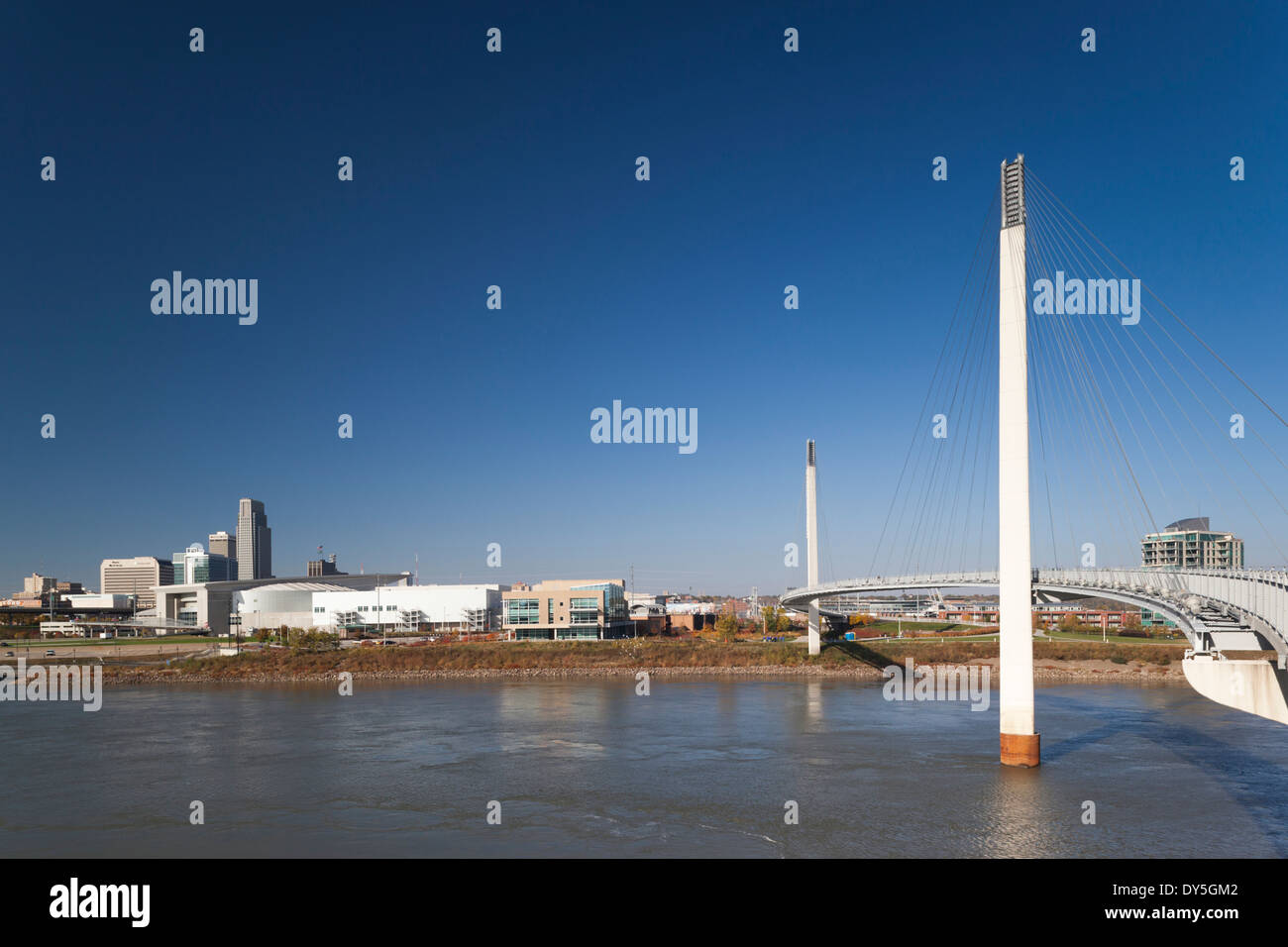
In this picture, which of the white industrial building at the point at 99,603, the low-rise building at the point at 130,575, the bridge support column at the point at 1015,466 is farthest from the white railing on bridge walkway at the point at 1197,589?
the low-rise building at the point at 130,575

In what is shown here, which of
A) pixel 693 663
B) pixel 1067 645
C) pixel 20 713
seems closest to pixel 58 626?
pixel 20 713

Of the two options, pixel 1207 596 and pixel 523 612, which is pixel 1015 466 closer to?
pixel 1207 596

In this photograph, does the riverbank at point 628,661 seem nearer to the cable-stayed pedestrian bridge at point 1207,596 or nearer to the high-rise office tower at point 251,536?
the cable-stayed pedestrian bridge at point 1207,596

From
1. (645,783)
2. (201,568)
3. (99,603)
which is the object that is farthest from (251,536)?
(645,783)

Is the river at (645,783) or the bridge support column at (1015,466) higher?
the bridge support column at (1015,466)

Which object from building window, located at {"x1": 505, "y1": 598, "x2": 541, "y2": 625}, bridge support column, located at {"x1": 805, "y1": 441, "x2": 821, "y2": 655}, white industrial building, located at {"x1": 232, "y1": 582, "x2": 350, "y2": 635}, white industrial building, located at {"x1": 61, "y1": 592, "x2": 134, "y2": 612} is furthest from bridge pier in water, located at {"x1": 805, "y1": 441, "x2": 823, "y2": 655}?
white industrial building, located at {"x1": 61, "y1": 592, "x2": 134, "y2": 612}

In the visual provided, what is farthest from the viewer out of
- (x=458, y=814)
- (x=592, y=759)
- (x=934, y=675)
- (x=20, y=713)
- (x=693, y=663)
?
(x=693, y=663)
